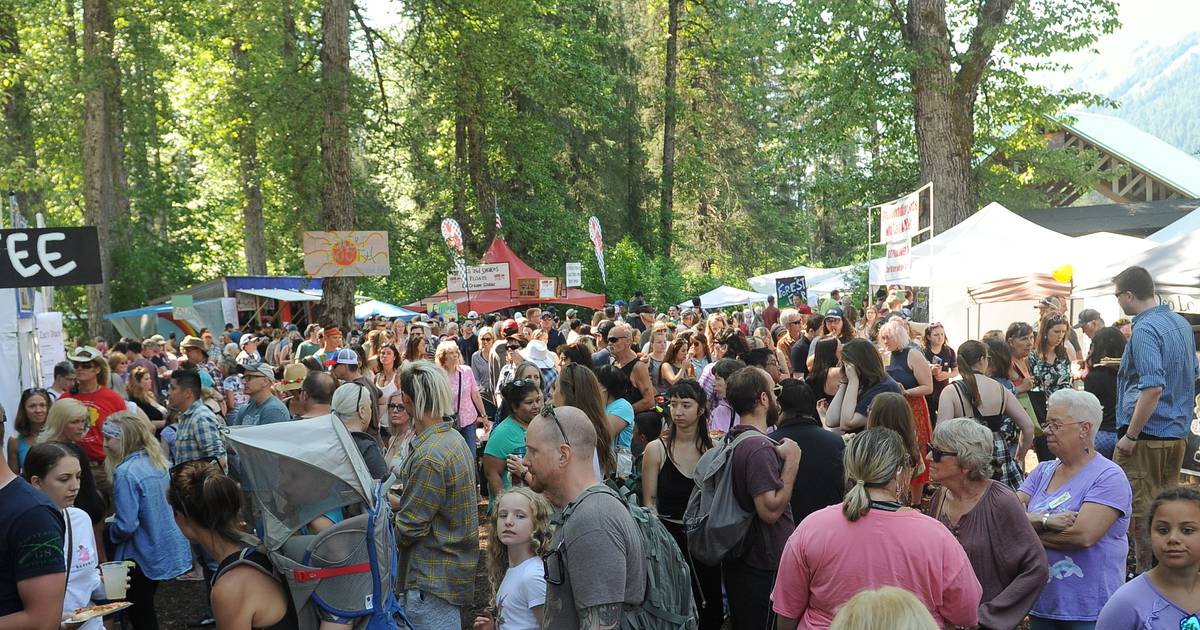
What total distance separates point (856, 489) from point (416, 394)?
2187 mm

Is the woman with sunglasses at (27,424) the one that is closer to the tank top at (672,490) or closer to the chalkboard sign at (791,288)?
the tank top at (672,490)

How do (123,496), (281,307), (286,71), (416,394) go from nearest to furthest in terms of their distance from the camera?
(416,394) < (123,496) < (286,71) < (281,307)

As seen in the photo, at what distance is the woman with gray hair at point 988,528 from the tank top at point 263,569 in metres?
2.51

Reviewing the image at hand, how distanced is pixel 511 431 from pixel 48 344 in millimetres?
8409

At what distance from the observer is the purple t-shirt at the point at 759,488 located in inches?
188

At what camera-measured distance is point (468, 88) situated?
2119 centimetres

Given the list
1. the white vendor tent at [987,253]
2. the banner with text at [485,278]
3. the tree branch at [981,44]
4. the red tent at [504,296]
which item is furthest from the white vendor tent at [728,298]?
the white vendor tent at [987,253]

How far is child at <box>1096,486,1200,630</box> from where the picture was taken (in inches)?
120

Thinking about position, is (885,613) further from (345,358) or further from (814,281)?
(814,281)

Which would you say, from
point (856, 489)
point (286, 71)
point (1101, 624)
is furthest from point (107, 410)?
point (286, 71)

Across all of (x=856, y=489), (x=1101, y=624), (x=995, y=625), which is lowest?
(x=995, y=625)

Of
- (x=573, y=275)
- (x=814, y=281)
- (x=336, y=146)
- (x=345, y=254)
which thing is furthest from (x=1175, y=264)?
(x=814, y=281)

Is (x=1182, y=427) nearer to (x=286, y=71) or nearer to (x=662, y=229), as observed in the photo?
(x=286, y=71)

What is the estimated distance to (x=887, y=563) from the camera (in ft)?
10.8
